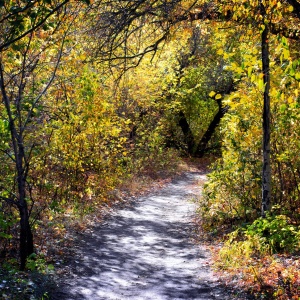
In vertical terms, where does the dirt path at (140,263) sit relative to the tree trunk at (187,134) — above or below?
below

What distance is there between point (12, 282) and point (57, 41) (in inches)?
167

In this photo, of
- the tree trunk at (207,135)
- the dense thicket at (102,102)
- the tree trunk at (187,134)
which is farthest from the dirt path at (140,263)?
the tree trunk at (207,135)

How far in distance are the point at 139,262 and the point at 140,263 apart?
2.9 inches

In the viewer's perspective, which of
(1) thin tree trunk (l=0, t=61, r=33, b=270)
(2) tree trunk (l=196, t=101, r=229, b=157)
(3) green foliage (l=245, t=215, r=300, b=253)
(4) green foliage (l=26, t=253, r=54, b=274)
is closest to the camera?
(1) thin tree trunk (l=0, t=61, r=33, b=270)

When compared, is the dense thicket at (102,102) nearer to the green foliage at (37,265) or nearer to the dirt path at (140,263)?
the green foliage at (37,265)

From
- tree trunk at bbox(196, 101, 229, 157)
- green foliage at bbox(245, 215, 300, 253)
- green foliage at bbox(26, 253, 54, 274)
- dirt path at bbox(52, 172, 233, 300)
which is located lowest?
dirt path at bbox(52, 172, 233, 300)

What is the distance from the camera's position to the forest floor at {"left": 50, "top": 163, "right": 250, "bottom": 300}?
6.70 metres

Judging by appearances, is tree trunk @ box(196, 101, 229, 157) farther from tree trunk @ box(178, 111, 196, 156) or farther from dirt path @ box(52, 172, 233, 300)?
dirt path @ box(52, 172, 233, 300)

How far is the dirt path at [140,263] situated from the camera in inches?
264

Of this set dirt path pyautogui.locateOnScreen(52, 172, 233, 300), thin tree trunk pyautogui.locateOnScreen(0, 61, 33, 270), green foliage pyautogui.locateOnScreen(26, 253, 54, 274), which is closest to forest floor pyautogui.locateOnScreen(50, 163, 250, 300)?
dirt path pyautogui.locateOnScreen(52, 172, 233, 300)

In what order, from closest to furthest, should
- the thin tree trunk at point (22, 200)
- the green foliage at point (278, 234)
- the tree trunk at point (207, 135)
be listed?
the thin tree trunk at point (22, 200), the green foliage at point (278, 234), the tree trunk at point (207, 135)

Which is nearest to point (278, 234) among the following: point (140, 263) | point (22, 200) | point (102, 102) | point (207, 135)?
point (140, 263)

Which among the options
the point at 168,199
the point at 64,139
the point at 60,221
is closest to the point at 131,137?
the point at 168,199

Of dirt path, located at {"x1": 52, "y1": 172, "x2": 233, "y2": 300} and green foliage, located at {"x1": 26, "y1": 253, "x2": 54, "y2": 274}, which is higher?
green foliage, located at {"x1": 26, "y1": 253, "x2": 54, "y2": 274}
